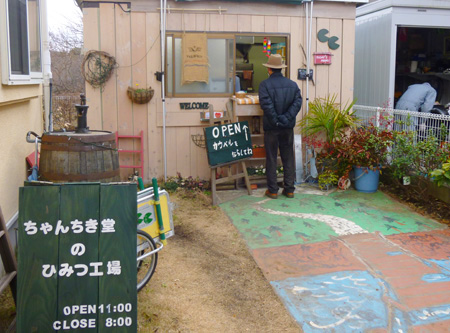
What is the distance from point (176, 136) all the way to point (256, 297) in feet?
12.6

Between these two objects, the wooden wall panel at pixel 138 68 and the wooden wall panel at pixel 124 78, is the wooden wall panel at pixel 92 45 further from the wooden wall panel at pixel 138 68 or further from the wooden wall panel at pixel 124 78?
the wooden wall panel at pixel 138 68

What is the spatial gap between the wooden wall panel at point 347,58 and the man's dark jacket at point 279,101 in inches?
59.5

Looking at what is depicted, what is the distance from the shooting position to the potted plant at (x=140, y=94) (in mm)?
7121

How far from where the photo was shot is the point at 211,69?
24.8ft

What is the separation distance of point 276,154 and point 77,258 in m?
4.38

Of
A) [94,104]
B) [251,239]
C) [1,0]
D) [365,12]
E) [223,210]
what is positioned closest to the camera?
[1,0]

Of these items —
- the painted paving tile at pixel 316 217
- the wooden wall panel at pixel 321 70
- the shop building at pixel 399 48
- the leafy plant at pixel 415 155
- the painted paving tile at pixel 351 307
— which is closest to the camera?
the painted paving tile at pixel 351 307

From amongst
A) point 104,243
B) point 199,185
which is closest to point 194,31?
point 199,185

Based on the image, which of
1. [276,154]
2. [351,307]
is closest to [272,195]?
[276,154]

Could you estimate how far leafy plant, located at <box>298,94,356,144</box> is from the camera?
753cm

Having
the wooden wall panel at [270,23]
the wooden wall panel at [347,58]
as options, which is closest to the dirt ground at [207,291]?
the wooden wall panel at [347,58]

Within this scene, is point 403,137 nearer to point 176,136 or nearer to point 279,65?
point 279,65

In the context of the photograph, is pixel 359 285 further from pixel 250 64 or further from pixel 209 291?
pixel 250 64

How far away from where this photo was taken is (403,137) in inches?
266
